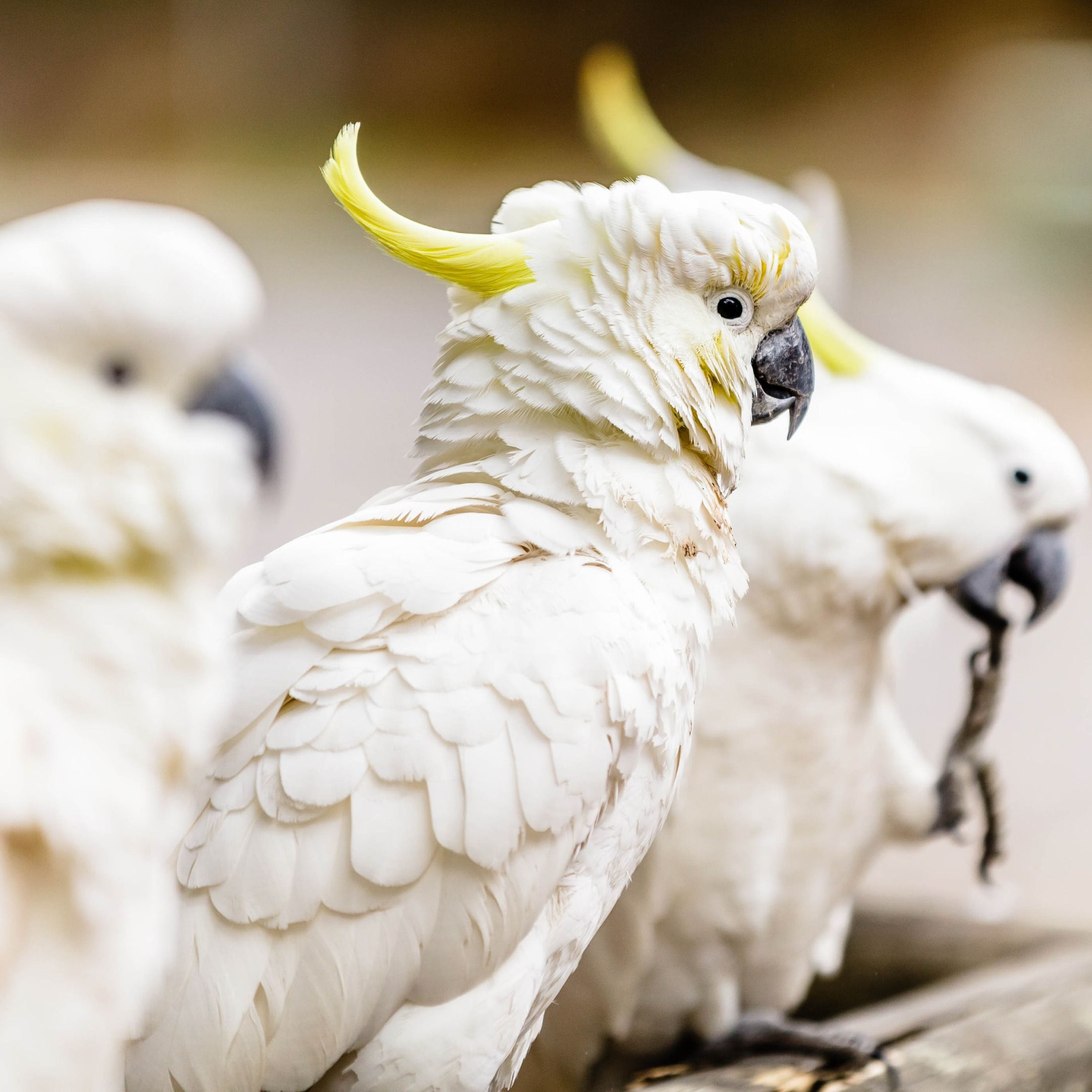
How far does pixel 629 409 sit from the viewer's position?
1.00 meters

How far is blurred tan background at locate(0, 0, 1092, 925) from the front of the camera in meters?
2.00

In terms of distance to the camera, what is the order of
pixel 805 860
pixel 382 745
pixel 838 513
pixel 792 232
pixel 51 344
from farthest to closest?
pixel 805 860 → pixel 838 513 → pixel 792 232 → pixel 382 745 → pixel 51 344

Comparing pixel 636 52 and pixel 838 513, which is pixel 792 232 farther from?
pixel 636 52

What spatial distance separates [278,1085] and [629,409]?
2.02ft

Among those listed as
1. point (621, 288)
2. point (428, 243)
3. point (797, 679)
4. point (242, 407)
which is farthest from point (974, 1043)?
point (242, 407)

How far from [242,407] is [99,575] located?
4.7 inches

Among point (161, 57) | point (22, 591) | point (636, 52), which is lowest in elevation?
point (22, 591)

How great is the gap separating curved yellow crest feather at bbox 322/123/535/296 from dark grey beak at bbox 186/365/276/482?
0.37 m

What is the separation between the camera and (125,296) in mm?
579

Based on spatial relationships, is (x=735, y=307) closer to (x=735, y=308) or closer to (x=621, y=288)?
(x=735, y=308)

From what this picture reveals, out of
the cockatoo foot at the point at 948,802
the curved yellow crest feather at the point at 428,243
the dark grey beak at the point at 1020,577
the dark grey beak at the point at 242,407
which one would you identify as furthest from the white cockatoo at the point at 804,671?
the dark grey beak at the point at 242,407

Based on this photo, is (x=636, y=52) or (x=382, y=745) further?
(x=636, y=52)

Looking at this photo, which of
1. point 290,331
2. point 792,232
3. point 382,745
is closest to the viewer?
point 382,745

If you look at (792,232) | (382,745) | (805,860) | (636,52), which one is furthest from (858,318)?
(382,745)
